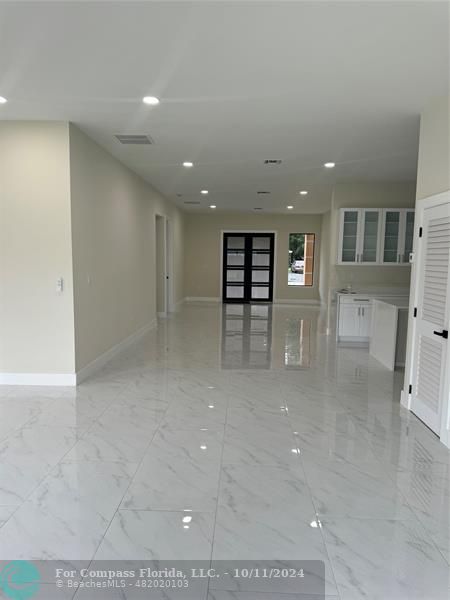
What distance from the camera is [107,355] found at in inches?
218

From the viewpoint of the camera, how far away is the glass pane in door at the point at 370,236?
6820 mm

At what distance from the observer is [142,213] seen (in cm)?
721

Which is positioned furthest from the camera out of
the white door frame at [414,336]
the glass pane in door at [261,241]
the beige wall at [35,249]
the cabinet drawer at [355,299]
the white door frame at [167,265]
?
the glass pane in door at [261,241]

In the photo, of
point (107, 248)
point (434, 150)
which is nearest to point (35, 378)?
point (107, 248)

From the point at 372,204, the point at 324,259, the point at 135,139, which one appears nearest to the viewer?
the point at 135,139

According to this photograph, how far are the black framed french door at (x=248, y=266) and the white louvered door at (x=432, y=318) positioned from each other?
9078 millimetres

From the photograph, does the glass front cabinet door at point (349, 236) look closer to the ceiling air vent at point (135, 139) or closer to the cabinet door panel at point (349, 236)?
the cabinet door panel at point (349, 236)

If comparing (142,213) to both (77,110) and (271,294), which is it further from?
(271,294)

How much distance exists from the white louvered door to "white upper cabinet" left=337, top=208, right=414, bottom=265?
10.5 feet

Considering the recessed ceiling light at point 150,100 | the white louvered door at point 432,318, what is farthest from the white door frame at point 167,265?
the white louvered door at point 432,318

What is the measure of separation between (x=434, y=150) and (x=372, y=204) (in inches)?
141

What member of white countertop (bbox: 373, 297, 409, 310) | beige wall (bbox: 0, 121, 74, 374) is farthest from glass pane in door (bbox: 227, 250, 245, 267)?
beige wall (bbox: 0, 121, 74, 374)

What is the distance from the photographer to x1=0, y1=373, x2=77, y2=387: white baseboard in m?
4.47

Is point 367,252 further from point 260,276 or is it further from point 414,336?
point 260,276
